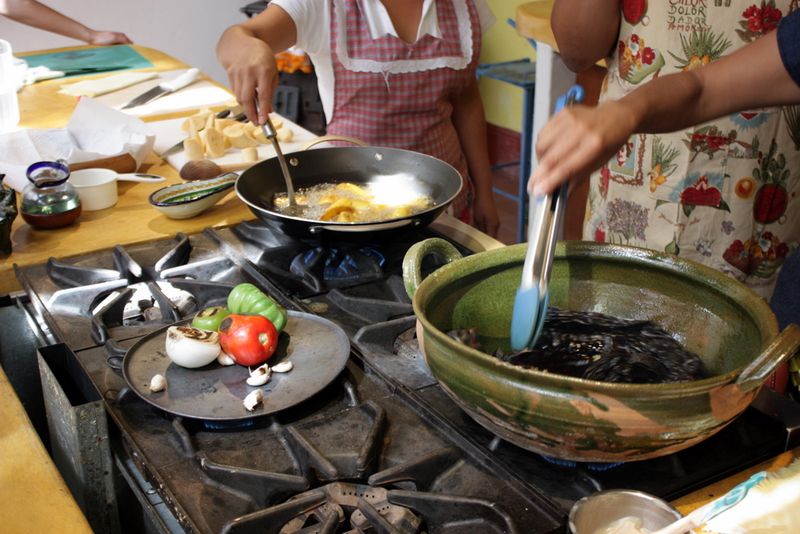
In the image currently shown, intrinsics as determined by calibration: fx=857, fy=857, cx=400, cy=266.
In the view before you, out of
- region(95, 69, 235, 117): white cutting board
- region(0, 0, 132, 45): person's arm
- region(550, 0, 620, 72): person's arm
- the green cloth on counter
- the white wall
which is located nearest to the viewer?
region(550, 0, 620, 72): person's arm

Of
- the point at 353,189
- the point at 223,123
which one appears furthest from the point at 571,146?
the point at 223,123

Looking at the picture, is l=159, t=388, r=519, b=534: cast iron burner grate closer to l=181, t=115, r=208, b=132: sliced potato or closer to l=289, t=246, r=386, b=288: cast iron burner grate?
l=289, t=246, r=386, b=288: cast iron burner grate

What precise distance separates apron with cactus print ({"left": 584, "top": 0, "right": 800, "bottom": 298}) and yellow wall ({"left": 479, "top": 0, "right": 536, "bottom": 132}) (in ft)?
8.48

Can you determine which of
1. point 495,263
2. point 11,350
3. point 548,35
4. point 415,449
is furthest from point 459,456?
point 548,35

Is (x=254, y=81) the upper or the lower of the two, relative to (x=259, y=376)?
upper

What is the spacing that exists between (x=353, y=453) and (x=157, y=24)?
457cm

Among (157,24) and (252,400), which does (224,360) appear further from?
(157,24)

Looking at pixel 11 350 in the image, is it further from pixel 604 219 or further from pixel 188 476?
pixel 604 219

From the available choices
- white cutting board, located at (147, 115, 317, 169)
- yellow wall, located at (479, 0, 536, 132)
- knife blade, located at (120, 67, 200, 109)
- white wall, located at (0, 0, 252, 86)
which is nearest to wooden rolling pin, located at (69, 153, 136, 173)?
white cutting board, located at (147, 115, 317, 169)

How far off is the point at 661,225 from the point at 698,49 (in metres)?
0.37

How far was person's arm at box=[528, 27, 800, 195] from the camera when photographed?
0.90 m

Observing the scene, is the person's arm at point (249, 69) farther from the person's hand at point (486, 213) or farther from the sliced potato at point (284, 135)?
the person's hand at point (486, 213)

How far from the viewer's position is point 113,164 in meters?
1.94

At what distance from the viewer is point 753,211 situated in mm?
1741
